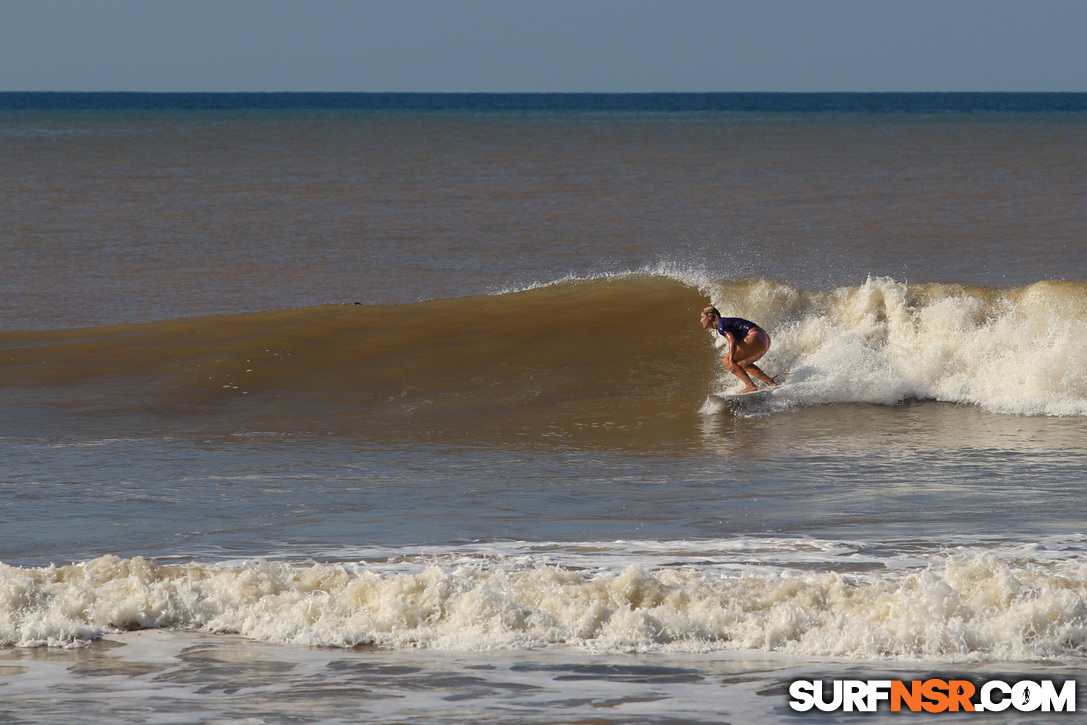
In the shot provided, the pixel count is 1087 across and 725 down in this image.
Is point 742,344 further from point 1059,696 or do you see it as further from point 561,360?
point 1059,696

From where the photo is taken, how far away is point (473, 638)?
5273mm

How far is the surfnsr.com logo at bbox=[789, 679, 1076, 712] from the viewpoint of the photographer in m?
4.40

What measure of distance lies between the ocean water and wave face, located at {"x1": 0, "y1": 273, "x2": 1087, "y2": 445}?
1.9 inches

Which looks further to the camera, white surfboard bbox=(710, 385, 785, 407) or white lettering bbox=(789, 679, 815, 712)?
white surfboard bbox=(710, 385, 785, 407)

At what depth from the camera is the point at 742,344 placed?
11.3 meters

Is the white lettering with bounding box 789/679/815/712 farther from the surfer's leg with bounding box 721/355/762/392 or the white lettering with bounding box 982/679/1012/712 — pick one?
the surfer's leg with bounding box 721/355/762/392

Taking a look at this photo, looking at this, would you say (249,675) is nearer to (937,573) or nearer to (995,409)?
(937,573)

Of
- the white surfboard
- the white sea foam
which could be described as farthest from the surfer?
the white sea foam

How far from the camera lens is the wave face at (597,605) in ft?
16.9

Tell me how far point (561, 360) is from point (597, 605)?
708 centimetres

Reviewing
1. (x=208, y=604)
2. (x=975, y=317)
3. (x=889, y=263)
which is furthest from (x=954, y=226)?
Result: (x=208, y=604)

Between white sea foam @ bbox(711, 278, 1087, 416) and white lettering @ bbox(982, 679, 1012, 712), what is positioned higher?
white sea foam @ bbox(711, 278, 1087, 416)

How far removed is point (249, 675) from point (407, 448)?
4.64m

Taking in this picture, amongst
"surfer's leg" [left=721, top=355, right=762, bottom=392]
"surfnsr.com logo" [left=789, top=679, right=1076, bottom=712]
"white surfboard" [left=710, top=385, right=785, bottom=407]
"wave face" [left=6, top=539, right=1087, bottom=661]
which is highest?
"surfer's leg" [left=721, top=355, right=762, bottom=392]
